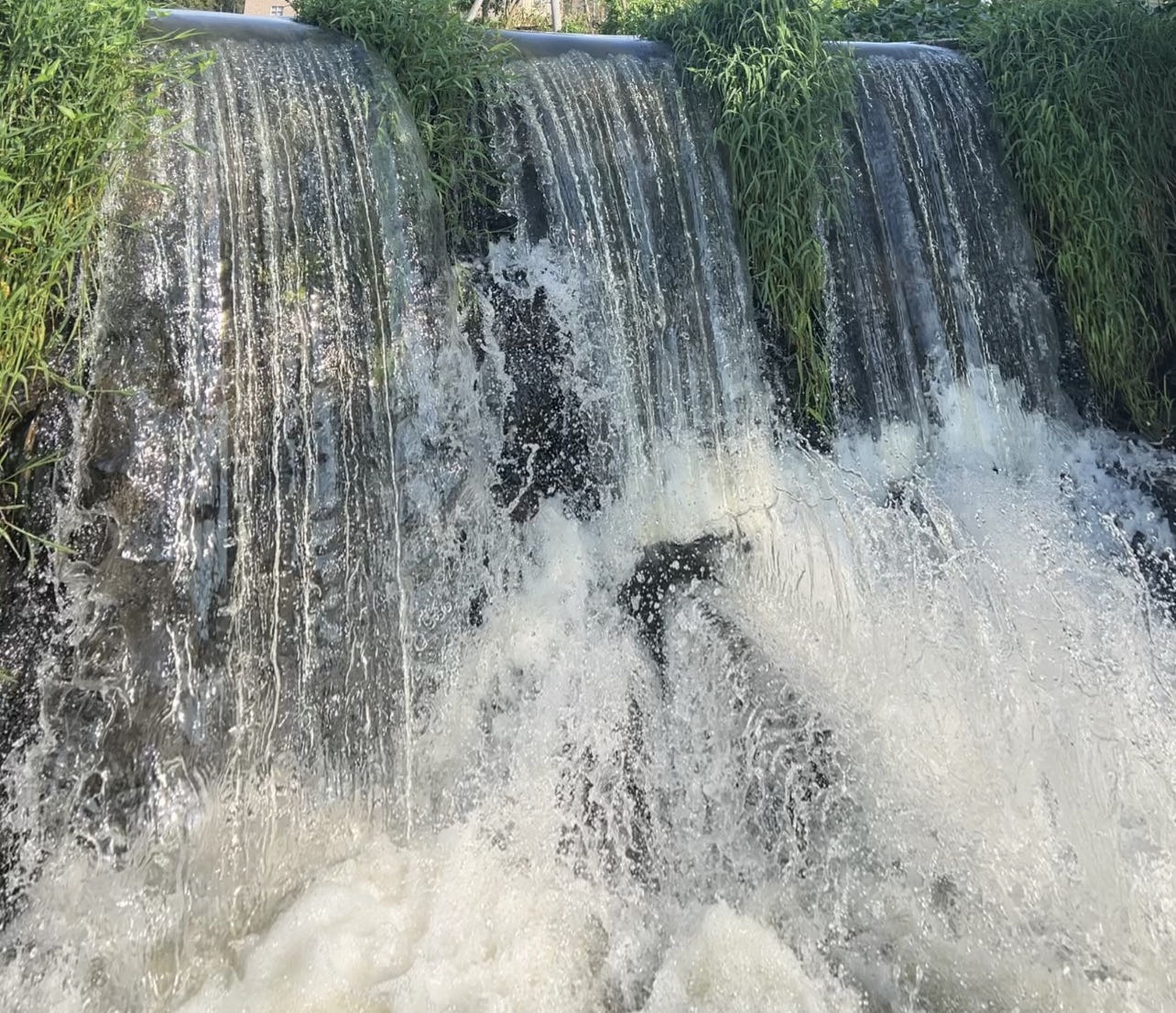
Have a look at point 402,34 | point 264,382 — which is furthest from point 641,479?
point 402,34

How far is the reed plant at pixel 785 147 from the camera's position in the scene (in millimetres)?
3760

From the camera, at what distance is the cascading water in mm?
2572

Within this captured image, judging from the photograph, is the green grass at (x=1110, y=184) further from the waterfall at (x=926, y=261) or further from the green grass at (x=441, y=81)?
the green grass at (x=441, y=81)

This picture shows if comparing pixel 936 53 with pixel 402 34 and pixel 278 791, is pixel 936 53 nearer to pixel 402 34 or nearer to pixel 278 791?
pixel 402 34

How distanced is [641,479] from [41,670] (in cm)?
212

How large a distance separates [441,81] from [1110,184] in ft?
10.2

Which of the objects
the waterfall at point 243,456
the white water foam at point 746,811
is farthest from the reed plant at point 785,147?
the waterfall at point 243,456

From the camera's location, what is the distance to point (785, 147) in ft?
12.3

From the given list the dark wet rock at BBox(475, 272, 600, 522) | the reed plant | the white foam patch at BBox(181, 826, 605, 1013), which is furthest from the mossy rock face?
the reed plant

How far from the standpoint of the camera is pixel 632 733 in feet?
10.2

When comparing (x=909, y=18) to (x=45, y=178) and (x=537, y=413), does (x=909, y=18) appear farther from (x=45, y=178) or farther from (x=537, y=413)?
(x=45, y=178)

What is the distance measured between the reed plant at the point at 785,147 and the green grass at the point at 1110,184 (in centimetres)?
99

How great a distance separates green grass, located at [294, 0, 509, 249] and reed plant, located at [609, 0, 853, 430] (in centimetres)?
102

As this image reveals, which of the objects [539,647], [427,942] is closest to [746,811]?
[539,647]
